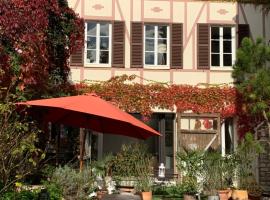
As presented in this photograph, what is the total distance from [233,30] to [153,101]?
137 inches

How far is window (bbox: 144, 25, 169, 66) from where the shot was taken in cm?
1664

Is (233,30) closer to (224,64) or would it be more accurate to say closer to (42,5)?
(224,64)

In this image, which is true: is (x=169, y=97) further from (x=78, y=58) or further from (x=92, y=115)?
(x=92, y=115)

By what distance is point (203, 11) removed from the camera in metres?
16.7

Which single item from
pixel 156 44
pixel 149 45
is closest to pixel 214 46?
pixel 156 44

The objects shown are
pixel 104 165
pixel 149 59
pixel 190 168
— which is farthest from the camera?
pixel 149 59

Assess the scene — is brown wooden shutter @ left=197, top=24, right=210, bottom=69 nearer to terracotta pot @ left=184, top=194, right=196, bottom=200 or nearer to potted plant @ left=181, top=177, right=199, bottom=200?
potted plant @ left=181, top=177, right=199, bottom=200

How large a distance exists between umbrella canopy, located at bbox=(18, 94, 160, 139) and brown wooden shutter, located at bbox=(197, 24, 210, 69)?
669cm

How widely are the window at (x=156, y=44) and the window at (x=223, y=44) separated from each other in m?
1.51

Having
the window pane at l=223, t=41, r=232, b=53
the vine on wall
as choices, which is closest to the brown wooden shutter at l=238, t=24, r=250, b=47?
the window pane at l=223, t=41, r=232, b=53

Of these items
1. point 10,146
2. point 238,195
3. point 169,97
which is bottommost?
point 238,195

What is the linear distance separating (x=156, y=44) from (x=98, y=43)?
1835 mm

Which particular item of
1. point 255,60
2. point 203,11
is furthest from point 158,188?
point 203,11

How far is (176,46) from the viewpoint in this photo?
1655cm
